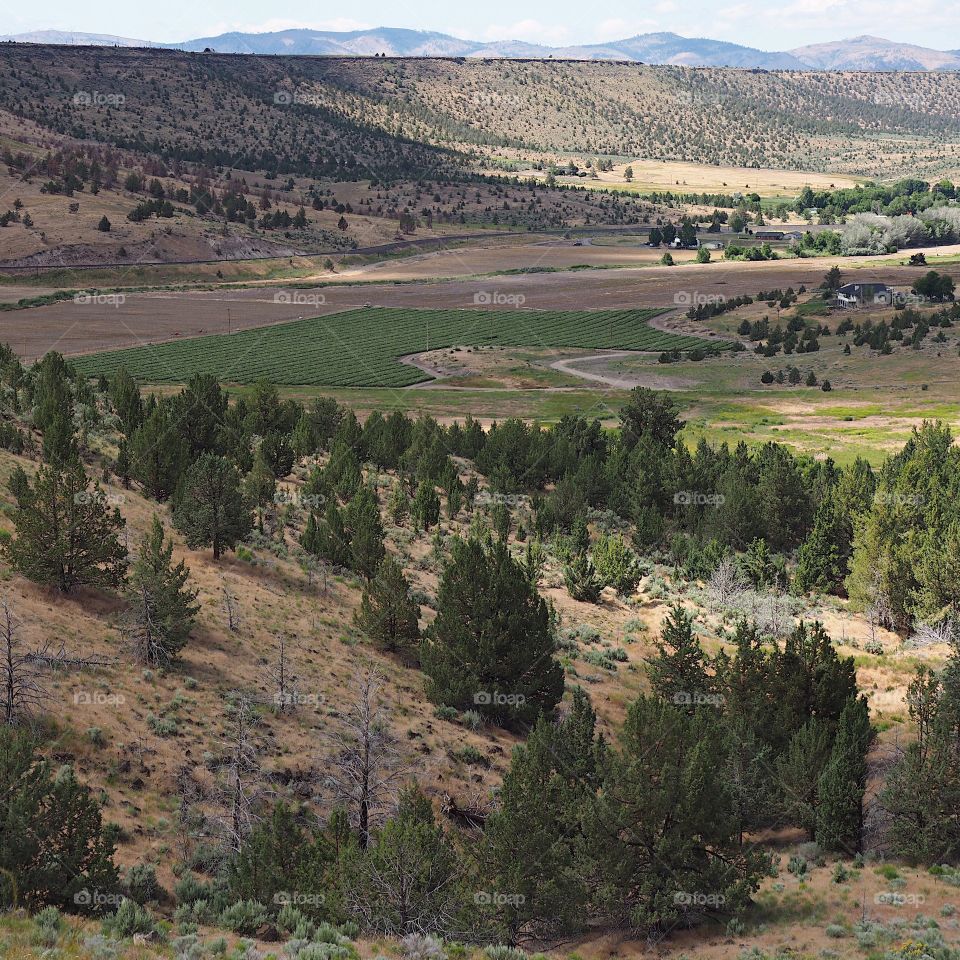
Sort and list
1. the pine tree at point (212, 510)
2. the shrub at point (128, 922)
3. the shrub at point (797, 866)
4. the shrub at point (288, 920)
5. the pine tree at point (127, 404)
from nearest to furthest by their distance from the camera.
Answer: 1. the shrub at point (128, 922)
2. the shrub at point (288, 920)
3. the shrub at point (797, 866)
4. the pine tree at point (212, 510)
5. the pine tree at point (127, 404)

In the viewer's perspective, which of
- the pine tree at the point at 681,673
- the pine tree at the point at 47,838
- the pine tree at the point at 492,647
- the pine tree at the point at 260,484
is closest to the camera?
the pine tree at the point at 47,838

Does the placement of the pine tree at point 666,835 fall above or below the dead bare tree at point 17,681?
below

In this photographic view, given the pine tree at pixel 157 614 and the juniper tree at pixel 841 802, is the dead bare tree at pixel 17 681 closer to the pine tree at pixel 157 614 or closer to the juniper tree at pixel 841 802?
the pine tree at pixel 157 614

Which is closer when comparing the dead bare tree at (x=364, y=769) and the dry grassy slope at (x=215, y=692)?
the dry grassy slope at (x=215, y=692)

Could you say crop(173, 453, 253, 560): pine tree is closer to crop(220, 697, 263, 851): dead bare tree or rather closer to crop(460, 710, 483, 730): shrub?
crop(220, 697, 263, 851): dead bare tree

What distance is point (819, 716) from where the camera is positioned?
31078mm

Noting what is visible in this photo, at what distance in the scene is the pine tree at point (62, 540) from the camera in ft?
94.5

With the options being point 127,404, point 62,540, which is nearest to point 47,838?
point 62,540

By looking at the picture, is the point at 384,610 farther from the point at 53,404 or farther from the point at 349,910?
the point at 53,404

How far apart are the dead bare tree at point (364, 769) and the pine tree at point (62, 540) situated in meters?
8.02

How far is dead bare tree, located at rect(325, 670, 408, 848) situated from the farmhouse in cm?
11664

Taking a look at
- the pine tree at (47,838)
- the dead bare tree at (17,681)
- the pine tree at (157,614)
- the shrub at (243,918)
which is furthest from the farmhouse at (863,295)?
the pine tree at (47,838)

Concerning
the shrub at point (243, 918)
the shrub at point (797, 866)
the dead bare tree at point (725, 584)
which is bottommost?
the shrub at point (797, 866)

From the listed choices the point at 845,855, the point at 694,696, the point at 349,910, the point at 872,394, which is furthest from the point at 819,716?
the point at 872,394
